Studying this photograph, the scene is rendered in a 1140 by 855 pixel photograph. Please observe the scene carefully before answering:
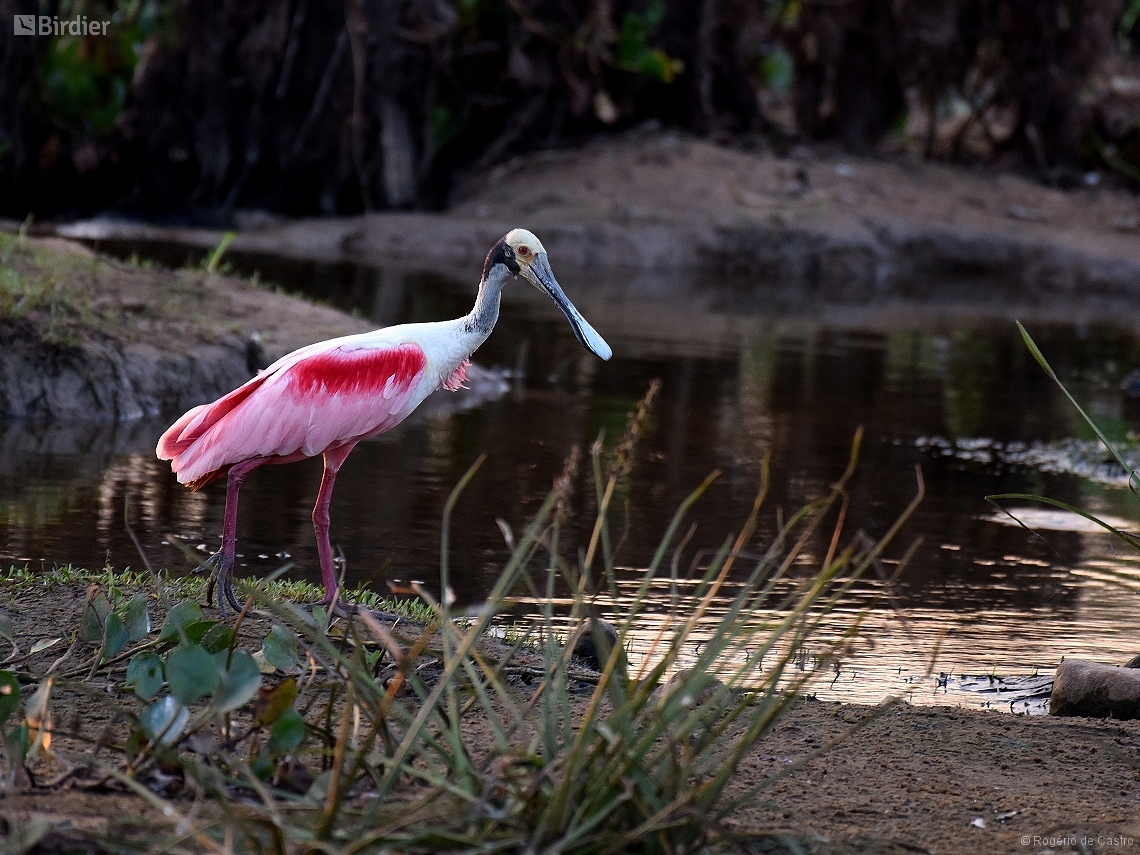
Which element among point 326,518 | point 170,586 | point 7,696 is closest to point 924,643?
point 326,518

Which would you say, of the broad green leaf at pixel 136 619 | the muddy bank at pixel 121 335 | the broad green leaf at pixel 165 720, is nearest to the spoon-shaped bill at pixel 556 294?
the broad green leaf at pixel 136 619

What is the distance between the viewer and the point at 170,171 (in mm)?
19141

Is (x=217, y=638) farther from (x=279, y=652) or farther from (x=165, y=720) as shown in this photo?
(x=165, y=720)

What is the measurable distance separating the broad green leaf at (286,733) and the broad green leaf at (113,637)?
860mm

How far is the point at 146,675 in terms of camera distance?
3549 millimetres

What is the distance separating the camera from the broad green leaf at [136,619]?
401 centimetres

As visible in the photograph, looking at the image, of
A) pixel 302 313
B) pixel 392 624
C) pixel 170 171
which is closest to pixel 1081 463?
pixel 302 313

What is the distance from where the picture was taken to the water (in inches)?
232

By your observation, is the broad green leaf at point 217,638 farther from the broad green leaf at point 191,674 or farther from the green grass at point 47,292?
the green grass at point 47,292

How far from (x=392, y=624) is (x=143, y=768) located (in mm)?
1617

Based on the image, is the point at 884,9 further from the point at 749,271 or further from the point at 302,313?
the point at 302,313

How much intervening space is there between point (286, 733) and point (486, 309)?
253 cm

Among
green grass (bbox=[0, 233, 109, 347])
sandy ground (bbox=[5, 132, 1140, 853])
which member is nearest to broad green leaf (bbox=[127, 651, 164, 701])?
green grass (bbox=[0, 233, 109, 347])
